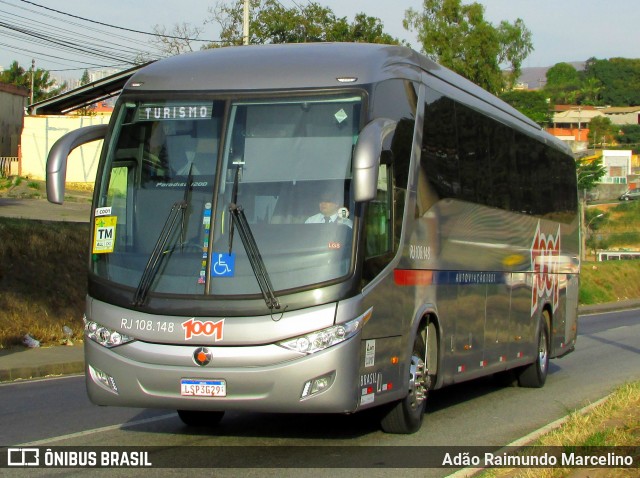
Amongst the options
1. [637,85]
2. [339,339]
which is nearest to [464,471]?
[339,339]

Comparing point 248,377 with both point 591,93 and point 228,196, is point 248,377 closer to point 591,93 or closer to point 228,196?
point 228,196

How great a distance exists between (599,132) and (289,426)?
14936 cm

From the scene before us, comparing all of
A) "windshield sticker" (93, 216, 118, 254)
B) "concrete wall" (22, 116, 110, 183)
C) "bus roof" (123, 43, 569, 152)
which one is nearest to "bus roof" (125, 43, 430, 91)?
"bus roof" (123, 43, 569, 152)

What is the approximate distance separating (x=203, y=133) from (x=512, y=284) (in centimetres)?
604

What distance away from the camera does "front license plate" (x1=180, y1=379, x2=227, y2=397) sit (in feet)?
26.1

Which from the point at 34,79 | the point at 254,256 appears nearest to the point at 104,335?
the point at 254,256

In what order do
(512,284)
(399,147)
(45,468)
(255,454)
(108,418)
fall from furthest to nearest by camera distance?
(512,284) < (108,418) < (399,147) < (255,454) < (45,468)

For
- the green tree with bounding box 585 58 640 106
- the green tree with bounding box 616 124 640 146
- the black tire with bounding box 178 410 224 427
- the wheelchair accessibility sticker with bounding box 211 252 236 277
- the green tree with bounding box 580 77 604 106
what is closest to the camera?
the wheelchair accessibility sticker with bounding box 211 252 236 277

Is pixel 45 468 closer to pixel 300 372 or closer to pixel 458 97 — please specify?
pixel 300 372

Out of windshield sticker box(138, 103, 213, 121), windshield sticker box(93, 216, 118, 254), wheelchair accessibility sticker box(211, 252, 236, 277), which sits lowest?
wheelchair accessibility sticker box(211, 252, 236, 277)

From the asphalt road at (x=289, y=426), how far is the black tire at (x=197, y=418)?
Result: 0.34 feet

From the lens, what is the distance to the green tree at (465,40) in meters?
54.8

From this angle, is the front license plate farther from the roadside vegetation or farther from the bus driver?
the roadside vegetation

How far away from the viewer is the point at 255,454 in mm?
8461
